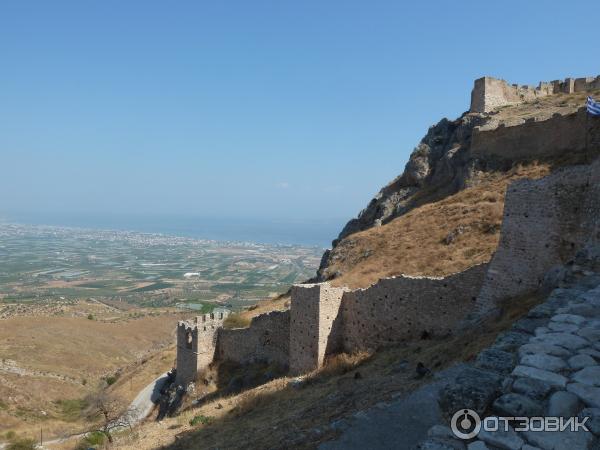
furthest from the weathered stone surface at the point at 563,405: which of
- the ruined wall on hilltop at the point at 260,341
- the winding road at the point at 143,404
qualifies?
the winding road at the point at 143,404

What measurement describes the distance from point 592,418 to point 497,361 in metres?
1.21

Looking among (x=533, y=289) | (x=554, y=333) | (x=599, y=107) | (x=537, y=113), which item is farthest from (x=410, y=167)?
(x=554, y=333)

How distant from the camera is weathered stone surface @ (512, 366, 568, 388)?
4066 mm

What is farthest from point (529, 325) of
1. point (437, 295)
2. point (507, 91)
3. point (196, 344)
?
point (507, 91)

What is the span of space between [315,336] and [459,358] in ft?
24.1

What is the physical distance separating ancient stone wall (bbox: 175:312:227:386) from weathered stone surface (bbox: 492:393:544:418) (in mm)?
20157

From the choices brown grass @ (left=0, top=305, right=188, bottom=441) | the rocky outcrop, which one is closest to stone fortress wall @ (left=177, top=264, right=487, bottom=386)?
brown grass @ (left=0, top=305, right=188, bottom=441)

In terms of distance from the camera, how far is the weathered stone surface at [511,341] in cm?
518

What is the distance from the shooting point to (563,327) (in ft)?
17.3

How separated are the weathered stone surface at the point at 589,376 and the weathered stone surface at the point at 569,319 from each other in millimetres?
1226

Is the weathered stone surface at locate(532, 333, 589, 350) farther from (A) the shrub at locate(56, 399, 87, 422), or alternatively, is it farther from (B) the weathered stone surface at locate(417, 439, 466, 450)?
(A) the shrub at locate(56, 399, 87, 422)

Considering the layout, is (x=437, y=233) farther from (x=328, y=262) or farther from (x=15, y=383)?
(x=15, y=383)

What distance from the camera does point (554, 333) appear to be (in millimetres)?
5133

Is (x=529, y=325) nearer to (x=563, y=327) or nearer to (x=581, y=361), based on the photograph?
(x=563, y=327)
